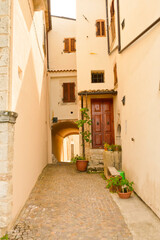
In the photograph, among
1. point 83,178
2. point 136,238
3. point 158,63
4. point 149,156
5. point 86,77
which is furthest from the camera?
point 86,77

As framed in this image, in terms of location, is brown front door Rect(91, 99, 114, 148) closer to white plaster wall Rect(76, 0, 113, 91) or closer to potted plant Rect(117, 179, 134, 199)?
white plaster wall Rect(76, 0, 113, 91)

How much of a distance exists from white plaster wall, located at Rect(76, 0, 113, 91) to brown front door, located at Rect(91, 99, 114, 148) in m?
0.93

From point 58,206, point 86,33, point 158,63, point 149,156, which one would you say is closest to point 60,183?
point 58,206

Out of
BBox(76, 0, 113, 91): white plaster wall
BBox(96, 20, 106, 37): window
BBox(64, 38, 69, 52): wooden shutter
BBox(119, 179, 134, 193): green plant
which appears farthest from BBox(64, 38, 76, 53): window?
BBox(119, 179, 134, 193): green plant

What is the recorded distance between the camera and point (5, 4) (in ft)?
13.6

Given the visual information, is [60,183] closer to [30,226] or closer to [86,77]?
[30,226]

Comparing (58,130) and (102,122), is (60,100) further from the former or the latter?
(102,122)

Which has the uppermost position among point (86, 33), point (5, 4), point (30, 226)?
point (86, 33)

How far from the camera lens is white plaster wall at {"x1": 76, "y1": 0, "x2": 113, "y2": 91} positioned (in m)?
10.6

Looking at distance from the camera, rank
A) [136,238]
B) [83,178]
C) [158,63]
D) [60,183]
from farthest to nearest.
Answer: [83,178]
[60,183]
[158,63]
[136,238]

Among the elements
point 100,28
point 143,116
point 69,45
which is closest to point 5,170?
point 143,116

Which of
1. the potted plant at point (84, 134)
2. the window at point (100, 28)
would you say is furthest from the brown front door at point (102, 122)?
the window at point (100, 28)

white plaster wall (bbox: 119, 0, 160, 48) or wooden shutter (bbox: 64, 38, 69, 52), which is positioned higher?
wooden shutter (bbox: 64, 38, 69, 52)

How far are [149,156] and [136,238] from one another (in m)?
1.93
